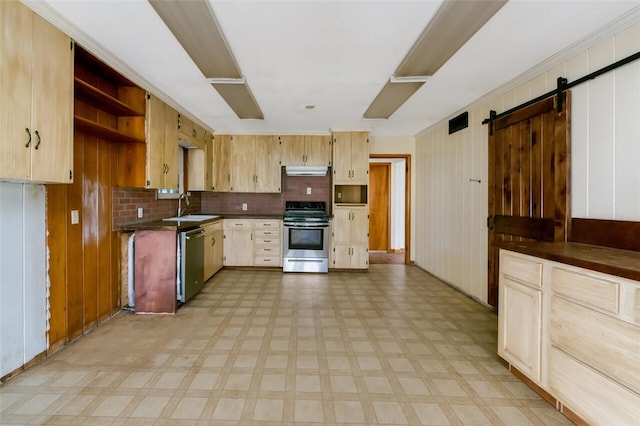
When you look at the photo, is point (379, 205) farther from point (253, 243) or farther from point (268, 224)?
point (253, 243)

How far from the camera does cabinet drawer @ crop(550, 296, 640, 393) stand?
131 cm

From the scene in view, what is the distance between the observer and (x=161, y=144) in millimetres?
3326

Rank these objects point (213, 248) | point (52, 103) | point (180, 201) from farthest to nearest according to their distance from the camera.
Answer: point (180, 201), point (213, 248), point (52, 103)

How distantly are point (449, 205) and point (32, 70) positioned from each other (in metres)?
4.43

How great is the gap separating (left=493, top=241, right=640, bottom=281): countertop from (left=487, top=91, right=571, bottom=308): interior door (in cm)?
31

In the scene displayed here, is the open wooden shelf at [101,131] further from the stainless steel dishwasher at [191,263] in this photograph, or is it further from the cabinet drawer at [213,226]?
the cabinet drawer at [213,226]

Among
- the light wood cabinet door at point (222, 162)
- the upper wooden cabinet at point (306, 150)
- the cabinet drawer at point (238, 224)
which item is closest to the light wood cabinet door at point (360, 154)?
the upper wooden cabinet at point (306, 150)

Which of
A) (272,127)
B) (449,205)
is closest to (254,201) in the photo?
(272,127)

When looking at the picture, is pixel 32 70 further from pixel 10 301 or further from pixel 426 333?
pixel 426 333

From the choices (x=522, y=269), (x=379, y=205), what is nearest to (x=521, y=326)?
(x=522, y=269)

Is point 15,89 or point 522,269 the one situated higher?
point 15,89

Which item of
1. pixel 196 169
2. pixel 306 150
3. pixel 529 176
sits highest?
pixel 306 150

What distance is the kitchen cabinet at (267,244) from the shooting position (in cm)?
495

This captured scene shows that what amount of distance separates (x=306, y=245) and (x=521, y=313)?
330cm
